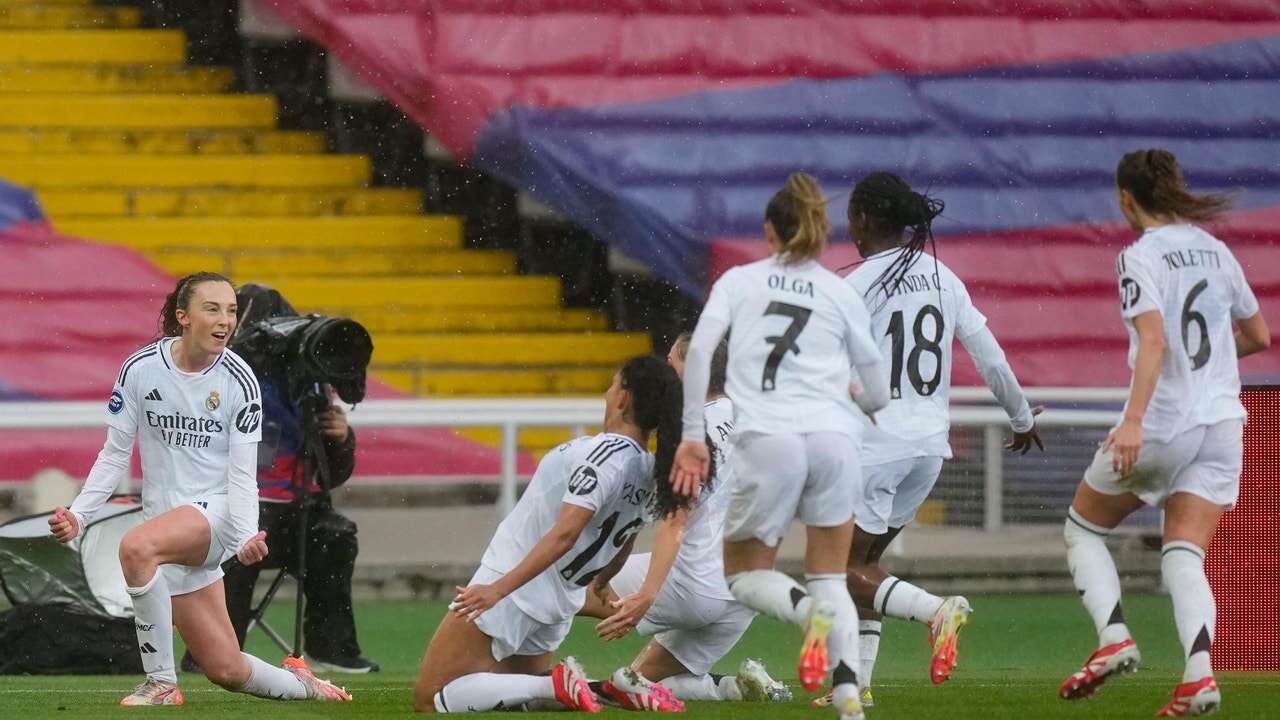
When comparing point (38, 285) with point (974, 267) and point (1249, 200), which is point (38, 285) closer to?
point (974, 267)

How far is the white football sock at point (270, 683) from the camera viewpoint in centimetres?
640

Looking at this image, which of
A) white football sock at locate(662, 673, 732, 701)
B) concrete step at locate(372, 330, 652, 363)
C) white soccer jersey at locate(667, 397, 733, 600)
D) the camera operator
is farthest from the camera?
concrete step at locate(372, 330, 652, 363)

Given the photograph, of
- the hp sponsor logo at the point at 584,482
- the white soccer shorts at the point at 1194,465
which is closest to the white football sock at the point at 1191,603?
the white soccer shorts at the point at 1194,465

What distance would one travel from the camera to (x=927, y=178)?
43.4 ft

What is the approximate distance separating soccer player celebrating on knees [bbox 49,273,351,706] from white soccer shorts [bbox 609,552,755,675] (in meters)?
1.19

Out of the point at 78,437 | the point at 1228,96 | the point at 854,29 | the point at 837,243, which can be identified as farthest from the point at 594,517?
the point at 1228,96

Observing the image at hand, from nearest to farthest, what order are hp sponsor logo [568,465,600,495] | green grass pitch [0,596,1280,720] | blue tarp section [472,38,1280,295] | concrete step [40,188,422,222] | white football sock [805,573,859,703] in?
white football sock [805,573,859,703], hp sponsor logo [568,465,600,495], green grass pitch [0,596,1280,720], blue tarp section [472,38,1280,295], concrete step [40,188,422,222]

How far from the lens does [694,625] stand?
6.63 metres

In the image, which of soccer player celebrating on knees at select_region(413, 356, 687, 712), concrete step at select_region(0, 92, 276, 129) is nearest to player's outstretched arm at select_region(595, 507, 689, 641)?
soccer player celebrating on knees at select_region(413, 356, 687, 712)

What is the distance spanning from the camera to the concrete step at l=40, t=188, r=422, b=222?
13281mm

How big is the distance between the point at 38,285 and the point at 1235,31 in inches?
316

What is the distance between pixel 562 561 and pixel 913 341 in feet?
4.31

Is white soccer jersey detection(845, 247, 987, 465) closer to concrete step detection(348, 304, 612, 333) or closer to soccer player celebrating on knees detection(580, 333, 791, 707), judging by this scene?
soccer player celebrating on knees detection(580, 333, 791, 707)

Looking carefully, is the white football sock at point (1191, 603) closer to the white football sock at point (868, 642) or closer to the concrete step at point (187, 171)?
the white football sock at point (868, 642)
